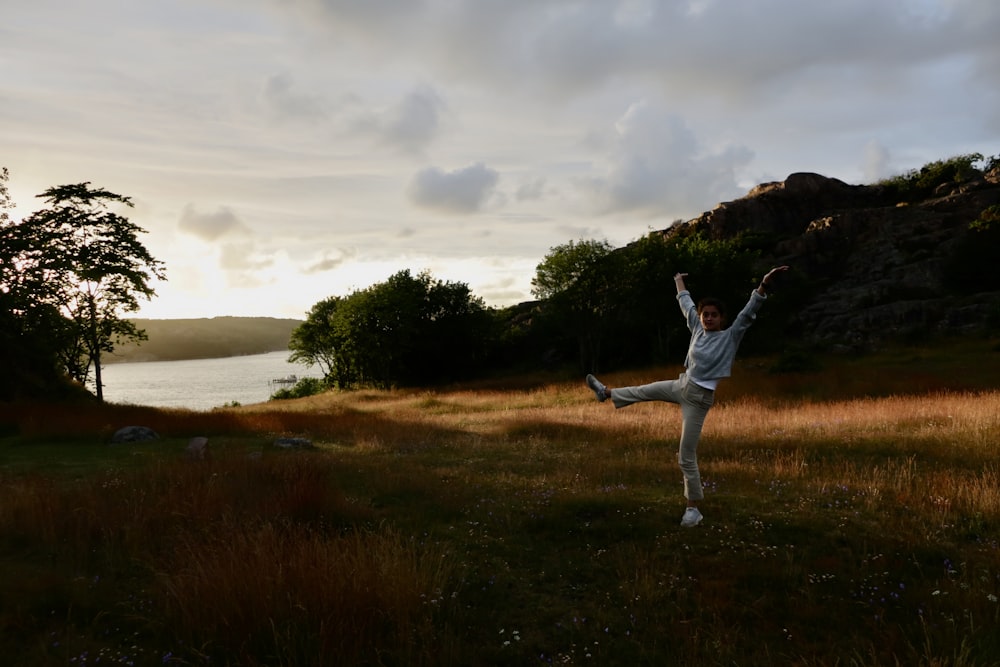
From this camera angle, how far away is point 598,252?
140ft

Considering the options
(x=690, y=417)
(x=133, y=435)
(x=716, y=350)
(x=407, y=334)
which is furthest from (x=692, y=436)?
(x=407, y=334)

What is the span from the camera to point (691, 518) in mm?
6336

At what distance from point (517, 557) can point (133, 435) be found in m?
14.0

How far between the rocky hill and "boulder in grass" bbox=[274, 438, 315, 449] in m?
39.3

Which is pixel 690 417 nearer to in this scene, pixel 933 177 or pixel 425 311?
pixel 425 311

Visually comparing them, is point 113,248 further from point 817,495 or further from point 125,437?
point 817,495

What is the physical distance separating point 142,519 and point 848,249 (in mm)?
66639

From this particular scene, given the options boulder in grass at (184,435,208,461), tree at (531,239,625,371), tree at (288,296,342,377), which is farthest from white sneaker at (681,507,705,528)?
tree at (288,296,342,377)

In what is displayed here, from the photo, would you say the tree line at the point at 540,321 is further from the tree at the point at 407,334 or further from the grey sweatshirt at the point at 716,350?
the grey sweatshirt at the point at 716,350

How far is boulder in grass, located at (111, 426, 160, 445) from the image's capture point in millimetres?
14664

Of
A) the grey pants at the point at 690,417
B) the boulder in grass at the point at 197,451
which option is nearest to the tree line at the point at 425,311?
the boulder in grass at the point at 197,451

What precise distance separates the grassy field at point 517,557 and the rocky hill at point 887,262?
3390 cm

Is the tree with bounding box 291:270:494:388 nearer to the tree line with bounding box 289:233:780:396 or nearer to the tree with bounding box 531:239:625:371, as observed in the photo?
the tree line with bounding box 289:233:780:396

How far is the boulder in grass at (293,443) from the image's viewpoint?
13.6m
